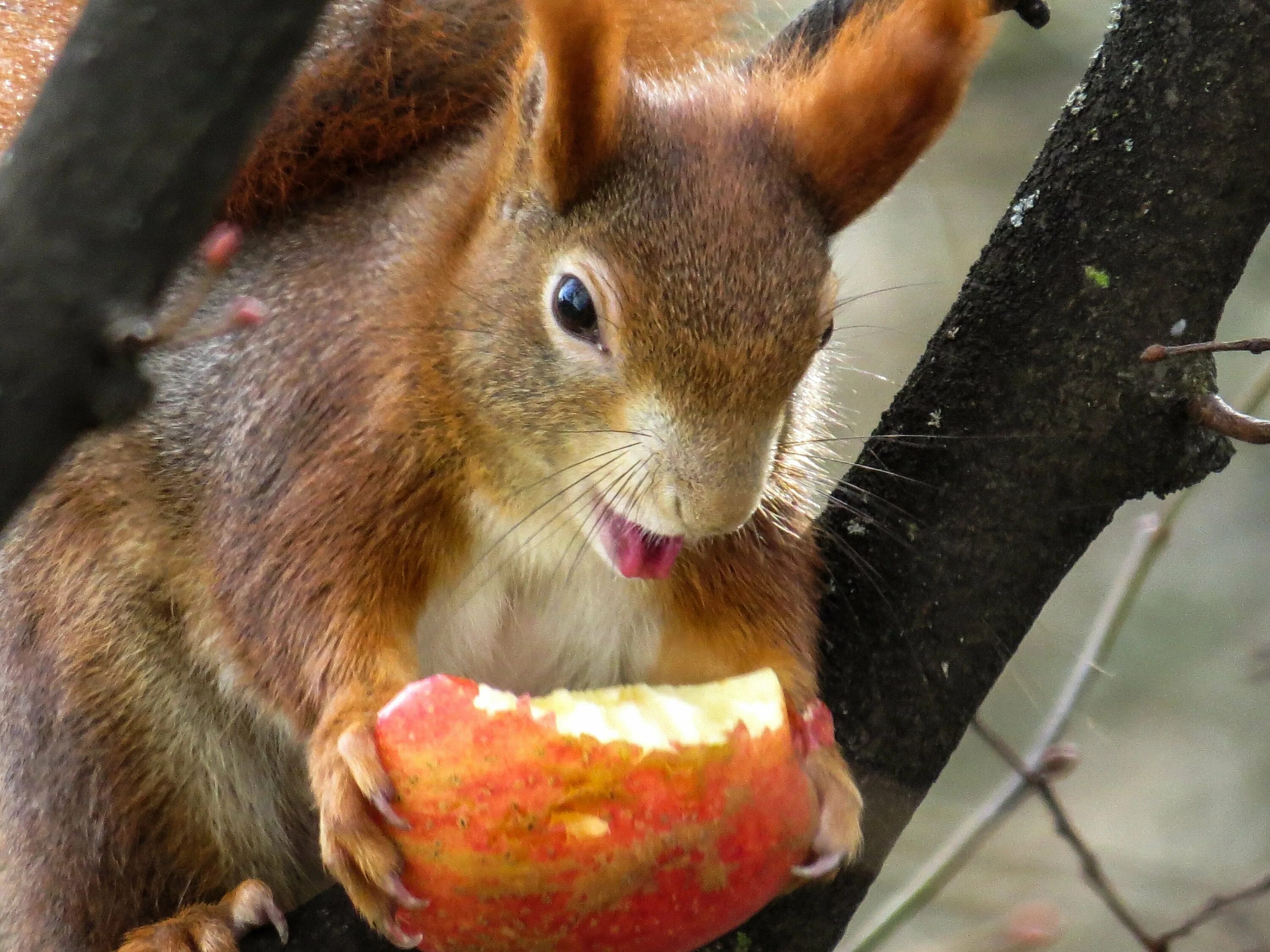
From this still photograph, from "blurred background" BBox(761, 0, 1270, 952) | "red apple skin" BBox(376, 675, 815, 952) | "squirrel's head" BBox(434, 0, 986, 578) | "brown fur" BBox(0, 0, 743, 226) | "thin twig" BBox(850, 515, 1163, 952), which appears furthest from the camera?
"blurred background" BBox(761, 0, 1270, 952)

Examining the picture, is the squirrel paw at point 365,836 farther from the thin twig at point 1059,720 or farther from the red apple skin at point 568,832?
the thin twig at point 1059,720

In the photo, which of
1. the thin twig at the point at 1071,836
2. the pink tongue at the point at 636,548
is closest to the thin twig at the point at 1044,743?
the thin twig at the point at 1071,836

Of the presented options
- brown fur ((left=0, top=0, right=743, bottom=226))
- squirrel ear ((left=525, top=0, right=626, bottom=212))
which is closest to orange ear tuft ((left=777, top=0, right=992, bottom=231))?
squirrel ear ((left=525, top=0, right=626, bottom=212))

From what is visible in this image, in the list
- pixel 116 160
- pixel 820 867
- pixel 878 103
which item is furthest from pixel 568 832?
pixel 878 103

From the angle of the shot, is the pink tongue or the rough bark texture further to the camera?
the pink tongue

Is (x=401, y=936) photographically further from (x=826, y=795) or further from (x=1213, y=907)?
(x=1213, y=907)

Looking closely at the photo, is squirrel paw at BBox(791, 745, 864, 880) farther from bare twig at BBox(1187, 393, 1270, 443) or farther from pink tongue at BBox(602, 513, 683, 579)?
bare twig at BBox(1187, 393, 1270, 443)
